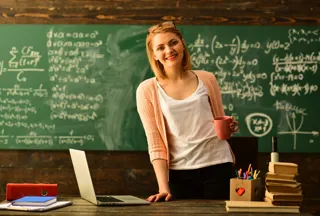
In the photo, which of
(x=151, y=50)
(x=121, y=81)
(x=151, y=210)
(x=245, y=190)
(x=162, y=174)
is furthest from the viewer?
(x=121, y=81)

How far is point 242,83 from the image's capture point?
426 cm

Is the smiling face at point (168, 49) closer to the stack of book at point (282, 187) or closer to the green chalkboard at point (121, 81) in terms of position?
the stack of book at point (282, 187)

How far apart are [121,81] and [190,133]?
1922 millimetres

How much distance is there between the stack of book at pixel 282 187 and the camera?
1953 millimetres

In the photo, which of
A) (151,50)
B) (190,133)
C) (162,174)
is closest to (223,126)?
(190,133)

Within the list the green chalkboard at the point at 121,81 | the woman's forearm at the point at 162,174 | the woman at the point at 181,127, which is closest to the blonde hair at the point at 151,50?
the woman at the point at 181,127

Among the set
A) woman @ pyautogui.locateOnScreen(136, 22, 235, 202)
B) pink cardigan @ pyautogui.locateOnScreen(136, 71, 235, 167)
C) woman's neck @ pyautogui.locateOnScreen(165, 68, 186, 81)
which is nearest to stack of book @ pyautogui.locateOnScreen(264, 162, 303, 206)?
woman @ pyautogui.locateOnScreen(136, 22, 235, 202)

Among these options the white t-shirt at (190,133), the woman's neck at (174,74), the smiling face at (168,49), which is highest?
the smiling face at (168,49)

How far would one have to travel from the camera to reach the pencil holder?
6.85ft

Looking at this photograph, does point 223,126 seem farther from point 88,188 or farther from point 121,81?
point 121,81

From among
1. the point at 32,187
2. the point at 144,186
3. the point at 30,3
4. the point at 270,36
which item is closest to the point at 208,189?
the point at 32,187

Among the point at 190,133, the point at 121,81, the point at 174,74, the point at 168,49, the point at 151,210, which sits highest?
the point at 121,81

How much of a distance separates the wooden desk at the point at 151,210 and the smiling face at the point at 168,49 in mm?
659

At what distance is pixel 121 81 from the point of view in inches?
168
